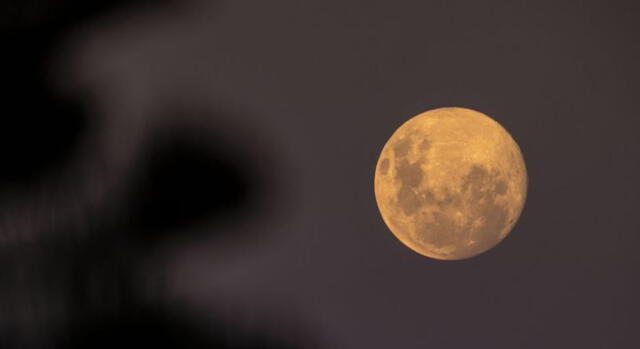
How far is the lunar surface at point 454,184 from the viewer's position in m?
6.56

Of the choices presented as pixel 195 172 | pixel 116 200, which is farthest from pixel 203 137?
pixel 116 200

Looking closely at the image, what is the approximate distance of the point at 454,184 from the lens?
655 centimetres

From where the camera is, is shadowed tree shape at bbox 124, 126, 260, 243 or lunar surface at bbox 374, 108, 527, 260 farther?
lunar surface at bbox 374, 108, 527, 260

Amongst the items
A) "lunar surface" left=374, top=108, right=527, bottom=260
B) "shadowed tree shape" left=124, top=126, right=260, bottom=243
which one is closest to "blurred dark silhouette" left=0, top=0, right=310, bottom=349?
"shadowed tree shape" left=124, top=126, right=260, bottom=243

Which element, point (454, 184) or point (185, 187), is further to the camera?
point (454, 184)

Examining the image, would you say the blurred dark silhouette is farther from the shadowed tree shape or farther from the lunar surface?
the lunar surface

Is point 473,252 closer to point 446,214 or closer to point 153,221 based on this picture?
point 446,214

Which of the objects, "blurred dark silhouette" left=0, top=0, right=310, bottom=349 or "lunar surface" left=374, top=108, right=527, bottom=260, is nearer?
"blurred dark silhouette" left=0, top=0, right=310, bottom=349

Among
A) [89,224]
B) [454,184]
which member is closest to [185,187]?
[89,224]

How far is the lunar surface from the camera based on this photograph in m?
6.56

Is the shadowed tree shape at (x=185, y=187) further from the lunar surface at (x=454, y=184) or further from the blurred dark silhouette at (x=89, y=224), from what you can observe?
the lunar surface at (x=454, y=184)

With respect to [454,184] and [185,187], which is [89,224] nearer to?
[185,187]

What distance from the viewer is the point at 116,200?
4.19ft

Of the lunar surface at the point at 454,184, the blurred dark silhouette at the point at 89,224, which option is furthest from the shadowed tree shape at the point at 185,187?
the lunar surface at the point at 454,184
